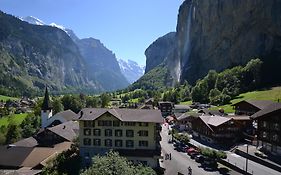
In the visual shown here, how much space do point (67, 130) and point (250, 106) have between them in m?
50.6

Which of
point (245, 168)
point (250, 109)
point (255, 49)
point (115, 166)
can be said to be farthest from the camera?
point (255, 49)

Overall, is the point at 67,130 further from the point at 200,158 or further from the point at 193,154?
the point at 200,158

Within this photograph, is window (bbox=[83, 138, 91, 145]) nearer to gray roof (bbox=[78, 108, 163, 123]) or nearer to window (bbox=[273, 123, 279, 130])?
gray roof (bbox=[78, 108, 163, 123])

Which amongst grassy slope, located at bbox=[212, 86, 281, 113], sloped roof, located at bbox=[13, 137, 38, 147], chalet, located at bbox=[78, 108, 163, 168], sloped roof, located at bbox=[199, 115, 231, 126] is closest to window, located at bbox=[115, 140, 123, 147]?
chalet, located at bbox=[78, 108, 163, 168]

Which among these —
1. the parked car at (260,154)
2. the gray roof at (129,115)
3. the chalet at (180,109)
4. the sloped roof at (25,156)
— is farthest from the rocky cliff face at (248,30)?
the sloped roof at (25,156)

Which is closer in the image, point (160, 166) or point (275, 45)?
point (160, 166)

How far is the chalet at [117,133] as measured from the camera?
69.0 metres

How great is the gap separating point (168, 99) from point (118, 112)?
124m

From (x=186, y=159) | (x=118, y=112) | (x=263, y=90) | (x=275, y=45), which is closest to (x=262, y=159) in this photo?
(x=186, y=159)

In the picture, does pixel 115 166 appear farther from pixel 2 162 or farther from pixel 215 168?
pixel 2 162

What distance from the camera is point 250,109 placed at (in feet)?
329

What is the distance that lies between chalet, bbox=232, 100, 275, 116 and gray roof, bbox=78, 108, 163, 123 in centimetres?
A: 3696

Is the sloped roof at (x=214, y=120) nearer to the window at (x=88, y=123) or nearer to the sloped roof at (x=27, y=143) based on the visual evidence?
the window at (x=88, y=123)

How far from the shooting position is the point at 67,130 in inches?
3546
